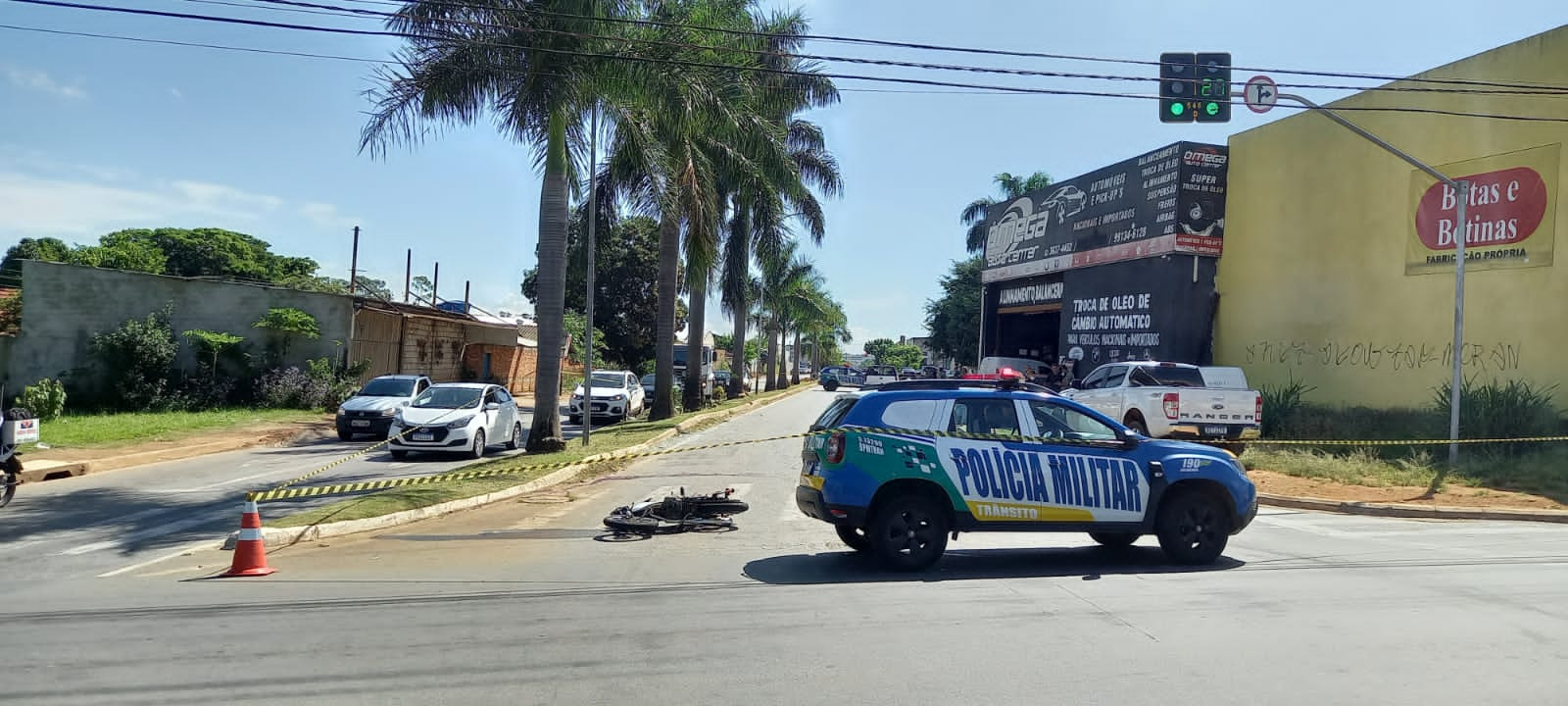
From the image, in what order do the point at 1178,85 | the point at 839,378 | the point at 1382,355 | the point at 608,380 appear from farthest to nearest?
the point at 839,378 < the point at 608,380 < the point at 1382,355 < the point at 1178,85

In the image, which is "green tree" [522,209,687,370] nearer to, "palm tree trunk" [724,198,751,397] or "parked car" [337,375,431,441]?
"palm tree trunk" [724,198,751,397]

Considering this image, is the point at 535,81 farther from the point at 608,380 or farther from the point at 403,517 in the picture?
the point at 608,380

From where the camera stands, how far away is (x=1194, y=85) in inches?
552

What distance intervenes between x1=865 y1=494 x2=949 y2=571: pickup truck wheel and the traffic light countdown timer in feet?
27.3

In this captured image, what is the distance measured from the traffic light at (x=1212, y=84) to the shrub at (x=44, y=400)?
80.1ft

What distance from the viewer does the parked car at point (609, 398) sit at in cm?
2964

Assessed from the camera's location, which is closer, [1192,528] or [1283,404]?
[1192,528]

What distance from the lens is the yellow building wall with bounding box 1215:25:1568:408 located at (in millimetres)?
18438

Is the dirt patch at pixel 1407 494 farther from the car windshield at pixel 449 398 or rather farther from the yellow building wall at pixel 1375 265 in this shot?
the car windshield at pixel 449 398

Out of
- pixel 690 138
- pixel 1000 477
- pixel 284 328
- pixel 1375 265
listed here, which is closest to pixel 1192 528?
pixel 1000 477

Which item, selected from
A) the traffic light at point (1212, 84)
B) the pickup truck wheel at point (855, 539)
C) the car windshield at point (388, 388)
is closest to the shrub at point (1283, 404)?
the traffic light at point (1212, 84)

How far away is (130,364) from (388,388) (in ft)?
26.9

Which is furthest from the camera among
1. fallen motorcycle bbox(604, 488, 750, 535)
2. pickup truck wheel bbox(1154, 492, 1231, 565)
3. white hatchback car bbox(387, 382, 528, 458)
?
white hatchback car bbox(387, 382, 528, 458)

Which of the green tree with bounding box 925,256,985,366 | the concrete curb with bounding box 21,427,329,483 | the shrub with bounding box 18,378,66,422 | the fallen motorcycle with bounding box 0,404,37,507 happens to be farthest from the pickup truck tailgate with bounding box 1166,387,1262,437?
the green tree with bounding box 925,256,985,366
